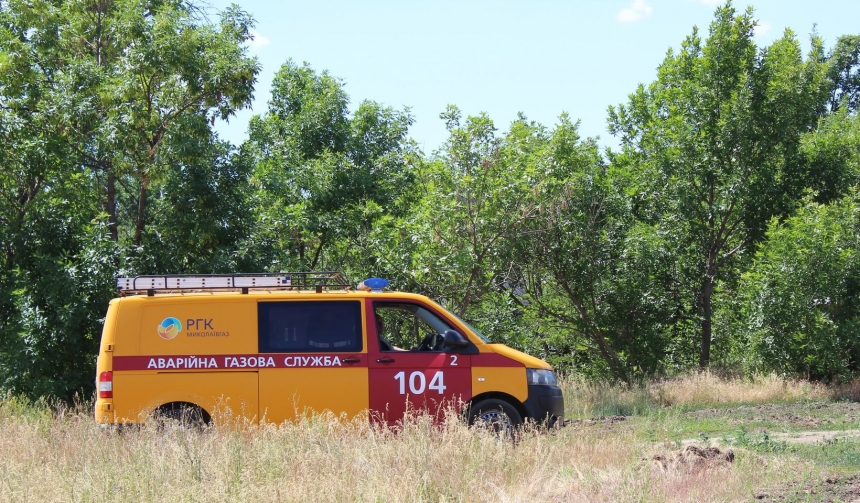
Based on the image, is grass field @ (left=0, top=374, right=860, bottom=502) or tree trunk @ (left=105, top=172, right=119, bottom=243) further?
tree trunk @ (left=105, top=172, right=119, bottom=243)

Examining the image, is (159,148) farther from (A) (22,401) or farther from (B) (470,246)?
(B) (470,246)

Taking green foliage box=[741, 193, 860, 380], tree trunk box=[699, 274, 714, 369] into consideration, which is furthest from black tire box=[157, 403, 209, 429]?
tree trunk box=[699, 274, 714, 369]

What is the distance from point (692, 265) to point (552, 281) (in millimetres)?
3599

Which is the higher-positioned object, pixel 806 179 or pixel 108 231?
pixel 806 179

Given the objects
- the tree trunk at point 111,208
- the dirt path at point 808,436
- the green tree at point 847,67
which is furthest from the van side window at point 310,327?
the green tree at point 847,67

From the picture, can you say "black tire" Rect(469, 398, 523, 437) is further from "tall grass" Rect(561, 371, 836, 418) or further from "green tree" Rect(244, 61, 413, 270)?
"green tree" Rect(244, 61, 413, 270)

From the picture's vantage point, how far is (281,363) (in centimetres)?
976

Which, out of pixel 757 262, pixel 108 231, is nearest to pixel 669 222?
pixel 757 262

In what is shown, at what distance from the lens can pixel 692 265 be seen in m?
21.6

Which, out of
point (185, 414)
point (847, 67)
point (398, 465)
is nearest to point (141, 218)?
point (185, 414)

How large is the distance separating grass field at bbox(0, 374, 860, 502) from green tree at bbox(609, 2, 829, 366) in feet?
36.9

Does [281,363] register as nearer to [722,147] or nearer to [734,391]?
[734,391]

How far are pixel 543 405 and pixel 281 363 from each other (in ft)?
9.78

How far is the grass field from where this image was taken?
21.9ft
